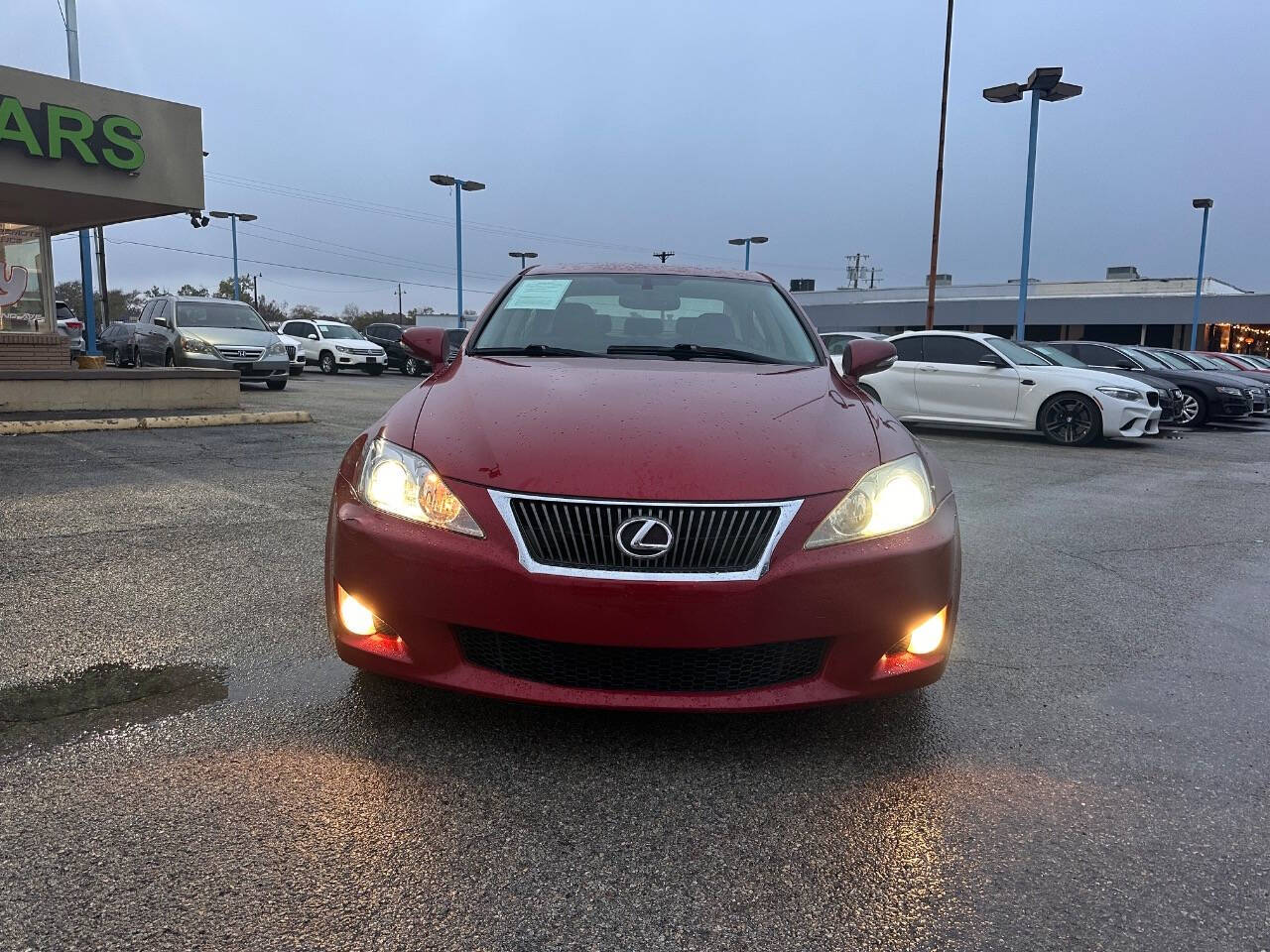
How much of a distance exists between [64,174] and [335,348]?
52.0 ft

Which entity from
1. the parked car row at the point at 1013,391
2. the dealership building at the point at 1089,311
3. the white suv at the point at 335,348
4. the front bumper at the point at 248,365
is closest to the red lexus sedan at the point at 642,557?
the parked car row at the point at 1013,391

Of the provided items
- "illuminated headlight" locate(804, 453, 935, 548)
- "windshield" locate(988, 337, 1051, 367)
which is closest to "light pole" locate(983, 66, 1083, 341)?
"windshield" locate(988, 337, 1051, 367)

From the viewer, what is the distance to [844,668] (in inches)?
95.9

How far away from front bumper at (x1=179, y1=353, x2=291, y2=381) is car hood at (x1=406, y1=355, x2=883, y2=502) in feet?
46.7

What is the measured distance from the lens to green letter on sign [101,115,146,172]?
448 inches

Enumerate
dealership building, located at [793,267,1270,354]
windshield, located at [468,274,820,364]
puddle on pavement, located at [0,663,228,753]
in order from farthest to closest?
dealership building, located at [793,267,1270,354]
windshield, located at [468,274,820,364]
puddle on pavement, located at [0,663,228,753]

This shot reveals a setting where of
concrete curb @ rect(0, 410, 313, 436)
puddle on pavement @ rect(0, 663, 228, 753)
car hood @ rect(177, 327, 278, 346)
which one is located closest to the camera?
puddle on pavement @ rect(0, 663, 228, 753)

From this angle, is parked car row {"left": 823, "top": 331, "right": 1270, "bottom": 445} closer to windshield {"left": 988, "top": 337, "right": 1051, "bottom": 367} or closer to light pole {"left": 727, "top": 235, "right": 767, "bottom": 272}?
windshield {"left": 988, "top": 337, "right": 1051, "bottom": 367}

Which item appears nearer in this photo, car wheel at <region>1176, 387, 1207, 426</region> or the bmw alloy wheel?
the bmw alloy wheel

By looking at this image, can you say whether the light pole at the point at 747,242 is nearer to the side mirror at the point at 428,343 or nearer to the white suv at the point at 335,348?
the white suv at the point at 335,348

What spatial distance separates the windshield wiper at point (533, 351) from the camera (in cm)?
A: 364

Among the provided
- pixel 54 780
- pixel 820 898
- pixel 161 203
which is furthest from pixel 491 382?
pixel 161 203

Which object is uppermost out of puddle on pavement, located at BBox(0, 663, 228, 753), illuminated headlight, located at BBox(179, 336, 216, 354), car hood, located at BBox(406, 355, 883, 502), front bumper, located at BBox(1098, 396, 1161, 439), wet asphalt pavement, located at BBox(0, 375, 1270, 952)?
illuminated headlight, located at BBox(179, 336, 216, 354)

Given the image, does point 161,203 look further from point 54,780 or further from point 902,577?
point 902,577
